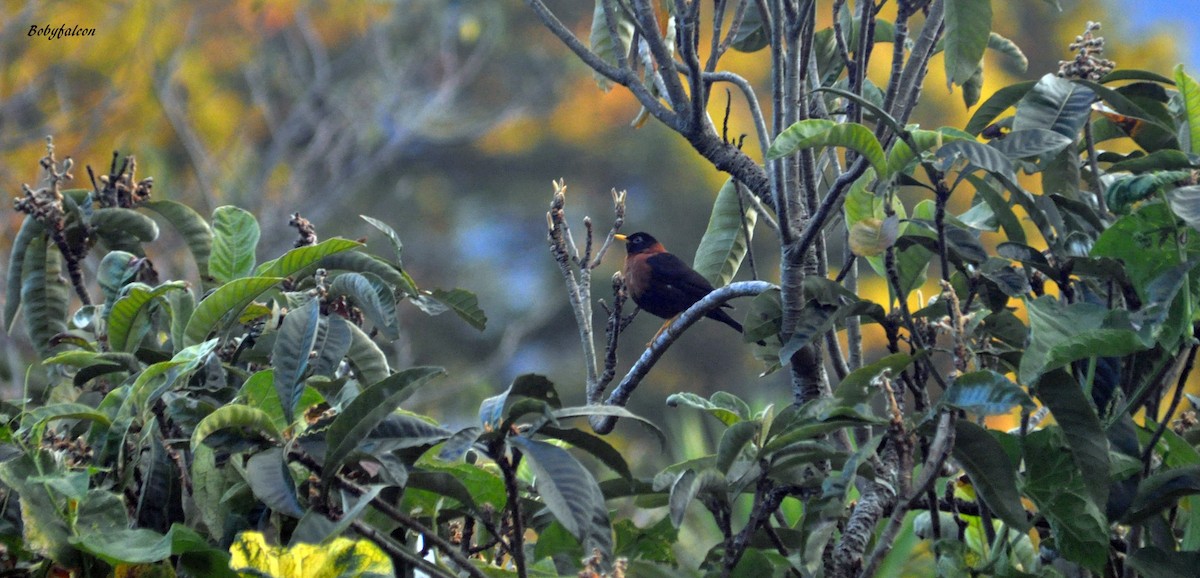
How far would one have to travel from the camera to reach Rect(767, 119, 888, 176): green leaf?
3.43 ft

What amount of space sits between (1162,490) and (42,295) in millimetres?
1250

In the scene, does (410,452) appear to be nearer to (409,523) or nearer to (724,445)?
(409,523)

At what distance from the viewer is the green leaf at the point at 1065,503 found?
955 mm

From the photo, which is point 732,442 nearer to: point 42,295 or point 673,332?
point 673,332

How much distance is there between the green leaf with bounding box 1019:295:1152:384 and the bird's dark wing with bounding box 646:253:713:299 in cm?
312

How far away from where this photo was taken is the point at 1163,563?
0.99 meters

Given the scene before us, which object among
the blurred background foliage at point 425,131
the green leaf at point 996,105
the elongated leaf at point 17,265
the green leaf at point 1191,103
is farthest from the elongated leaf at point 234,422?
the blurred background foliage at point 425,131

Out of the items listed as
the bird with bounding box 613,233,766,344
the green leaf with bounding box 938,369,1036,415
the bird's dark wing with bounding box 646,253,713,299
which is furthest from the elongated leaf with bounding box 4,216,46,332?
the bird's dark wing with bounding box 646,253,713,299

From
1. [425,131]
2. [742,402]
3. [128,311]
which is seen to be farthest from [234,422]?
[425,131]

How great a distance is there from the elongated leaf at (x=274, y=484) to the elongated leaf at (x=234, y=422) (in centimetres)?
3

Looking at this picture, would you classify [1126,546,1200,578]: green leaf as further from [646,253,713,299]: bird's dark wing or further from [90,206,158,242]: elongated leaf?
[646,253,713,299]: bird's dark wing

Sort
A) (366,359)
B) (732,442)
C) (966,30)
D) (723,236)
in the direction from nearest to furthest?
(732,442) < (366,359) < (966,30) < (723,236)

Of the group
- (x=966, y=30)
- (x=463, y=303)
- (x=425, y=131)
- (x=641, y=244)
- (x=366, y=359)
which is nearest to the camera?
(x=366, y=359)

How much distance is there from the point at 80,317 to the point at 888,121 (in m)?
0.93
